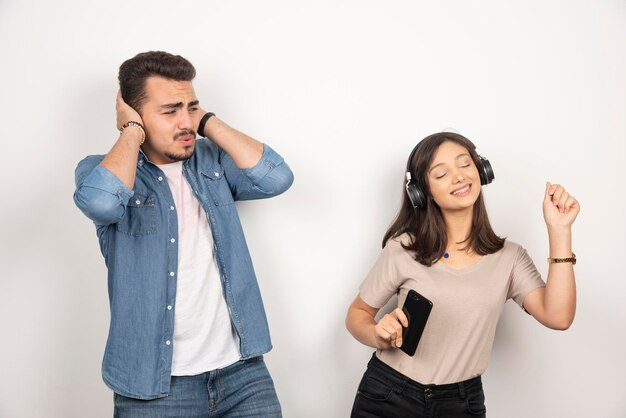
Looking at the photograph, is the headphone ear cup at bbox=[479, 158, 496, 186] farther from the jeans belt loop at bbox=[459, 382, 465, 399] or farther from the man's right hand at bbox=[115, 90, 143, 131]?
the man's right hand at bbox=[115, 90, 143, 131]

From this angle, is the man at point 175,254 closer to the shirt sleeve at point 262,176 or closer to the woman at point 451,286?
the shirt sleeve at point 262,176

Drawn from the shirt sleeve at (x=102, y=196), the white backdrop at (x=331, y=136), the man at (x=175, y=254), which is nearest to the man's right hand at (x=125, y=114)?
the man at (x=175, y=254)

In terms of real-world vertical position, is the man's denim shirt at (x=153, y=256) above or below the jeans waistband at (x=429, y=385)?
above

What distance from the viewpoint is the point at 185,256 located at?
2576 millimetres

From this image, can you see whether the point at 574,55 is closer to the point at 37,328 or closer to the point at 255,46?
the point at 255,46

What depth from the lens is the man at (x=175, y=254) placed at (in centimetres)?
244

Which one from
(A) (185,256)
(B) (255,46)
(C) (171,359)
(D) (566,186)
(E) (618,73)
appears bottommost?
(C) (171,359)

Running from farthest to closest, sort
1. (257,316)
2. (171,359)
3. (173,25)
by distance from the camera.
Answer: (173,25), (257,316), (171,359)

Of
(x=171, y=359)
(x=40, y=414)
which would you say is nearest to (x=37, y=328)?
(x=40, y=414)

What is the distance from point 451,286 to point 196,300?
0.98 metres

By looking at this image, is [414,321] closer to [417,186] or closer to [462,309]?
[462,309]

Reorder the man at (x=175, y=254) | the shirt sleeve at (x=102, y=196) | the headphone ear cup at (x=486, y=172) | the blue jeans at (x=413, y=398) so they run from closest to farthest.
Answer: the shirt sleeve at (x=102, y=196)
the man at (x=175, y=254)
the blue jeans at (x=413, y=398)
the headphone ear cup at (x=486, y=172)

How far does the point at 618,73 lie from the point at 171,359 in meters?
2.37

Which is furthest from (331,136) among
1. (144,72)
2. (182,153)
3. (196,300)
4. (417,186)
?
(196,300)
